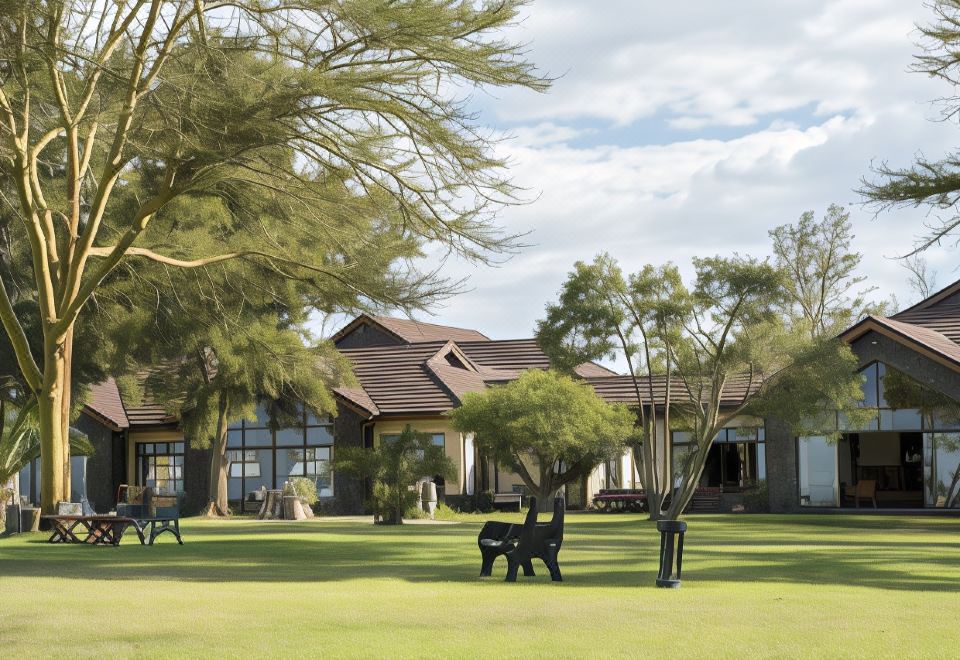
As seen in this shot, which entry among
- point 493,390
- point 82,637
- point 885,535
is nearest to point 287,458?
point 493,390

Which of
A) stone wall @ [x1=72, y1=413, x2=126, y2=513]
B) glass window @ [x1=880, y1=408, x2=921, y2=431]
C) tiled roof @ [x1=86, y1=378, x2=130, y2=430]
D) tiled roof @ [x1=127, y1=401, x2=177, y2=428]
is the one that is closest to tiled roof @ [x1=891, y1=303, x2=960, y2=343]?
glass window @ [x1=880, y1=408, x2=921, y2=431]

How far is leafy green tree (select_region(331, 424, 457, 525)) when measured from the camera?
28484 millimetres

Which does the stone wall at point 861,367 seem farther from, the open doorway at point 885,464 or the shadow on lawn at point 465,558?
the shadow on lawn at point 465,558

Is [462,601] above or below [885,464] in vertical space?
below

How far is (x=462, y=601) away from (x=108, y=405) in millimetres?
31925

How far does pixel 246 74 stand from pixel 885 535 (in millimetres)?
15394

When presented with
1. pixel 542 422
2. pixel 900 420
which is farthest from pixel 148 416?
pixel 900 420

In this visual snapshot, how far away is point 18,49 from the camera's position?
1739 centimetres

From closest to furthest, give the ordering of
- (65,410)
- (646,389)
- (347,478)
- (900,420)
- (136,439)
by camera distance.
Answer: (65,410)
(900,420)
(347,478)
(646,389)
(136,439)

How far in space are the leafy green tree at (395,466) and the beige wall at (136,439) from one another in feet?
43.4

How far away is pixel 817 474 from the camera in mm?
36719

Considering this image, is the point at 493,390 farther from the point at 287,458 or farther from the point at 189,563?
the point at 189,563

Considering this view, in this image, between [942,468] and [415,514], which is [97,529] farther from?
[942,468]

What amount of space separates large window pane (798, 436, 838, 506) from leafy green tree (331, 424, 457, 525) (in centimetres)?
1227
